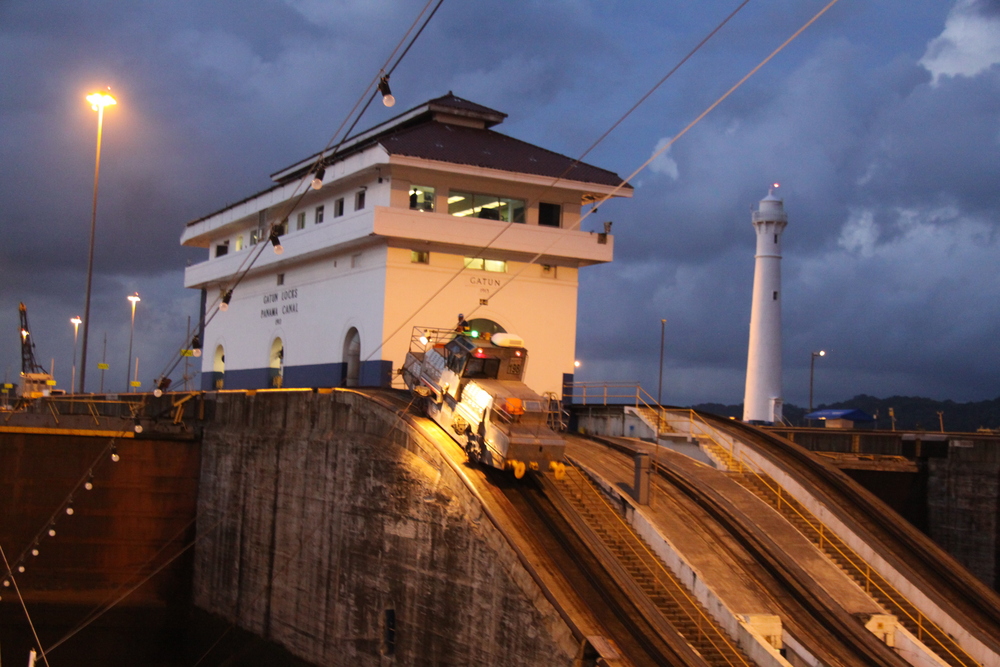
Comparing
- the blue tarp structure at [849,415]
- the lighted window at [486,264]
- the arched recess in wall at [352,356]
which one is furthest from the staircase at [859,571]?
the blue tarp structure at [849,415]

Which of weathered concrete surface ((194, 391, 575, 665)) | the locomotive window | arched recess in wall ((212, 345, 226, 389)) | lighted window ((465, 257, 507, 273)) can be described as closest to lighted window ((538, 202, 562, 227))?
lighted window ((465, 257, 507, 273))

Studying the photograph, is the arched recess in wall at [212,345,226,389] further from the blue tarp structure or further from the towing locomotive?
the blue tarp structure

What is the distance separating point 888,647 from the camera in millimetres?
19891

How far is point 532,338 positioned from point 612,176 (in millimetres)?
7525

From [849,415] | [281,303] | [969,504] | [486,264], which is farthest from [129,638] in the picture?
[849,415]

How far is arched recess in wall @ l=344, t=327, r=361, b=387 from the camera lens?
38219 millimetres

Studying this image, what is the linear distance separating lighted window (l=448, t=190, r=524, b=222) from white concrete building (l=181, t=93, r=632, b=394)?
0.05 meters

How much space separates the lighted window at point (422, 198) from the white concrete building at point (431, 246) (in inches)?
1.6

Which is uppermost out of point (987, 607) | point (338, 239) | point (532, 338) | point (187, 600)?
point (338, 239)

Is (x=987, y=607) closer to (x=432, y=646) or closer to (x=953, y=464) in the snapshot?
(x=953, y=464)

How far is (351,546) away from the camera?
26.0 metres

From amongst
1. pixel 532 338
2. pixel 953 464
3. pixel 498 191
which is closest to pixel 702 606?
pixel 953 464

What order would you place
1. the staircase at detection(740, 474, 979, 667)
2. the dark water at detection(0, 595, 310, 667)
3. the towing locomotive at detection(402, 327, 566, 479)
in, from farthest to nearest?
the dark water at detection(0, 595, 310, 667) → the towing locomotive at detection(402, 327, 566, 479) → the staircase at detection(740, 474, 979, 667)

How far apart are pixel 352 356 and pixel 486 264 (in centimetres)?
678
